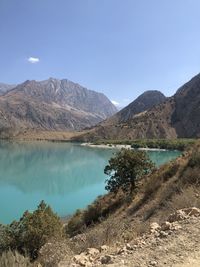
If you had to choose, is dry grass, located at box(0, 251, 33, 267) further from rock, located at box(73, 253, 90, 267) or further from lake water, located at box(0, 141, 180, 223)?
Result: lake water, located at box(0, 141, 180, 223)

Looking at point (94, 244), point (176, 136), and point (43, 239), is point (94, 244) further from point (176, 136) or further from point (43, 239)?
point (176, 136)

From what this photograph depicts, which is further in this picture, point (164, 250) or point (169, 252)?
point (164, 250)

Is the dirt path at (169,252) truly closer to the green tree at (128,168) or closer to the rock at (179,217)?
the rock at (179,217)

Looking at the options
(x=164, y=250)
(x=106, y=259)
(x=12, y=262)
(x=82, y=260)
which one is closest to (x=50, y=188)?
(x=82, y=260)

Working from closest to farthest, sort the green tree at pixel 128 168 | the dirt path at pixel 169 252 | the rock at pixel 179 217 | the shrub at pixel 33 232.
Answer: the dirt path at pixel 169 252, the rock at pixel 179 217, the shrub at pixel 33 232, the green tree at pixel 128 168

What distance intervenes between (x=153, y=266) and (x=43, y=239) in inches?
358

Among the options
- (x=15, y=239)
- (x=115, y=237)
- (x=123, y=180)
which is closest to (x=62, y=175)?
(x=123, y=180)

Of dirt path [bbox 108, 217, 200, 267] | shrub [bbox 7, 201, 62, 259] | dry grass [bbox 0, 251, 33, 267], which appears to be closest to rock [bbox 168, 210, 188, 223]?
dirt path [bbox 108, 217, 200, 267]

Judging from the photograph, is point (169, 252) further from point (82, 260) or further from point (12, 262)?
point (12, 262)

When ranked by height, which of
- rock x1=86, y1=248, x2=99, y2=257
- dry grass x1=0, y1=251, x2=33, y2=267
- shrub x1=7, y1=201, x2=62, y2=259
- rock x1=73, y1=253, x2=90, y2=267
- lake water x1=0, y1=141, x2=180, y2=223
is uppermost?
dry grass x1=0, y1=251, x2=33, y2=267

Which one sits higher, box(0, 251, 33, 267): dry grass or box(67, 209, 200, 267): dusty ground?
box(67, 209, 200, 267): dusty ground

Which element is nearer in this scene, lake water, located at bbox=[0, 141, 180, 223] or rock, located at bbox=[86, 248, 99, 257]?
rock, located at bbox=[86, 248, 99, 257]

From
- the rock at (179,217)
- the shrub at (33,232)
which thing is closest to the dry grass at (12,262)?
the rock at (179,217)

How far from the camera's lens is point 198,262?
6.27m
